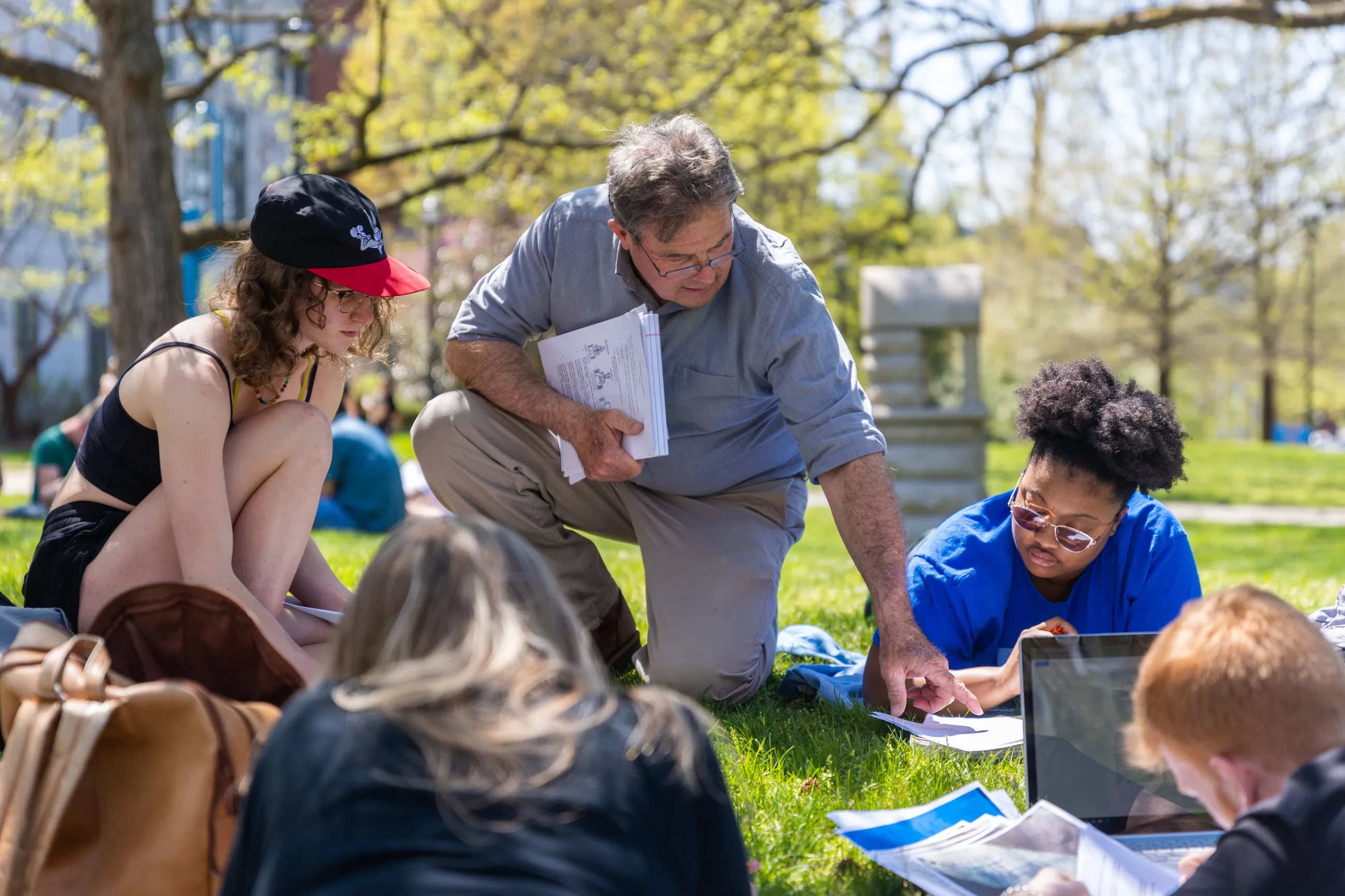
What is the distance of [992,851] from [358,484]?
20.7ft

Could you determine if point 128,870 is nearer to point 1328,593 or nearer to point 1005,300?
point 1328,593

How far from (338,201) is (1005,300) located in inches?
1067

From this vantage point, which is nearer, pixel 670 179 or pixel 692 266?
pixel 670 179

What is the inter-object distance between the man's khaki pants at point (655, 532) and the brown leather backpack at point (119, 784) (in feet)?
6.03

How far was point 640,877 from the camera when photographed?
1.49m

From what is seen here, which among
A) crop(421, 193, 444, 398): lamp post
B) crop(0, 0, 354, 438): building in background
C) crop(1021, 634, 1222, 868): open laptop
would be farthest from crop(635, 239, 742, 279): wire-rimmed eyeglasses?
crop(421, 193, 444, 398): lamp post

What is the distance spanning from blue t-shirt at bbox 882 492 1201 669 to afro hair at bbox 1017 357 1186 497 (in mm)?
150

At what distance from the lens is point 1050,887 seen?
195cm

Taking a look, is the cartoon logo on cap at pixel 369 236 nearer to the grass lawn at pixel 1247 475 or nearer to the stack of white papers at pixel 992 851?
the stack of white papers at pixel 992 851

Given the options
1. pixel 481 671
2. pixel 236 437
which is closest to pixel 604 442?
pixel 236 437

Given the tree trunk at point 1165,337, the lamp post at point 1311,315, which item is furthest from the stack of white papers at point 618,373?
the lamp post at point 1311,315

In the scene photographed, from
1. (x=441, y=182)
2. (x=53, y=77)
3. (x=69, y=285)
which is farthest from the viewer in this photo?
(x=69, y=285)

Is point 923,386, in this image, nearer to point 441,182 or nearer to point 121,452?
point 441,182

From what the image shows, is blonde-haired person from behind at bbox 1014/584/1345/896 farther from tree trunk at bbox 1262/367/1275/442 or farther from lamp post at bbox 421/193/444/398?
tree trunk at bbox 1262/367/1275/442
